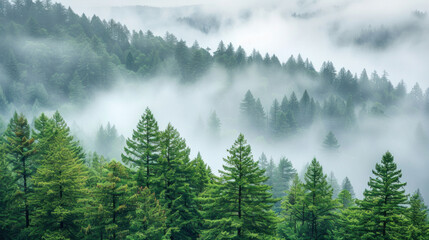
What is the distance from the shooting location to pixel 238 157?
70.2 feet

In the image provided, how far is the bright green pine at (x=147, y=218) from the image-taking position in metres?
19.5

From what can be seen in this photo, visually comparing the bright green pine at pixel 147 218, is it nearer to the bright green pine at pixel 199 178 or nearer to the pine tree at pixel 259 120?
the bright green pine at pixel 199 178

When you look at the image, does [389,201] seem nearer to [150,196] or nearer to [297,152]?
[150,196]

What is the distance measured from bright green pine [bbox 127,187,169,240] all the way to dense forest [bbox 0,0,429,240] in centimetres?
9

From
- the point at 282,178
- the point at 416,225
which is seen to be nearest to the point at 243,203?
the point at 416,225

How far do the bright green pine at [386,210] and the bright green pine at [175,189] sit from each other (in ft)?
43.1

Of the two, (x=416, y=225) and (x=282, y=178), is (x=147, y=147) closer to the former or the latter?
(x=416, y=225)

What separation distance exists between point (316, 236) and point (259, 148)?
8272 centimetres

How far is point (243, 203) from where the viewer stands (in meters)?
20.4

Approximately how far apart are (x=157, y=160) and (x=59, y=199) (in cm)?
702

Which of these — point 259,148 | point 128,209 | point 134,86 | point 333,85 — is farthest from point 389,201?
point 333,85

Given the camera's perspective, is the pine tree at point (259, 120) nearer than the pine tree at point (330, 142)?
No

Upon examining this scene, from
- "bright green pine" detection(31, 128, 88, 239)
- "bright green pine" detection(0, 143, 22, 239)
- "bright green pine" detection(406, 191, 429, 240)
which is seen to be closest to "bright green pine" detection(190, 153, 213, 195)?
"bright green pine" detection(31, 128, 88, 239)

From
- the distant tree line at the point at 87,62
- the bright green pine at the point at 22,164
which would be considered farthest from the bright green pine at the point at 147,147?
the distant tree line at the point at 87,62
